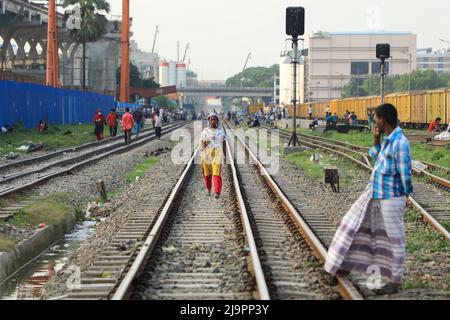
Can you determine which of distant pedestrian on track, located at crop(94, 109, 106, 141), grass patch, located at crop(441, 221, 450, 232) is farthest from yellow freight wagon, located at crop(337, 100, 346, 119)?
grass patch, located at crop(441, 221, 450, 232)

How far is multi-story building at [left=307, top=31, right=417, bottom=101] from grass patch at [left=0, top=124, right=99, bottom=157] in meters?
117

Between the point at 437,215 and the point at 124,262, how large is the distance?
7070 mm

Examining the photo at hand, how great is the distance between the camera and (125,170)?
88.8 feet

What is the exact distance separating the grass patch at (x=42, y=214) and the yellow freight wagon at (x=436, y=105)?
31.7 meters

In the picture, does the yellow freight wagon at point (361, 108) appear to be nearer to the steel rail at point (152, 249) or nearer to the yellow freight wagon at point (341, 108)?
the yellow freight wagon at point (341, 108)

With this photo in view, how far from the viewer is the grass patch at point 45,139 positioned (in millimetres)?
34875

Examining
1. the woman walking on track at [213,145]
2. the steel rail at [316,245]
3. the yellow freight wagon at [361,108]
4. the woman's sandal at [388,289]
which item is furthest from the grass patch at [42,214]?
the yellow freight wagon at [361,108]

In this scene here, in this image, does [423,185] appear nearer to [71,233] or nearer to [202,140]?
[202,140]

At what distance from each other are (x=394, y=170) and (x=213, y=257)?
3207 millimetres

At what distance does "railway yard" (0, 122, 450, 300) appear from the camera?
8922 mm

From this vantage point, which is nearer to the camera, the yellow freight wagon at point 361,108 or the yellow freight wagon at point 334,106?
the yellow freight wagon at point 361,108

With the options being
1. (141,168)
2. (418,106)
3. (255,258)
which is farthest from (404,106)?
(255,258)

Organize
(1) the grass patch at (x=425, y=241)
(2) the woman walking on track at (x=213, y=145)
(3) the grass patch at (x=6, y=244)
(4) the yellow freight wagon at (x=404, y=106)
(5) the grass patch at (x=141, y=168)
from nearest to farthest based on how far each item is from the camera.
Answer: (3) the grass patch at (x=6, y=244) → (1) the grass patch at (x=425, y=241) → (2) the woman walking on track at (x=213, y=145) → (5) the grass patch at (x=141, y=168) → (4) the yellow freight wagon at (x=404, y=106)
